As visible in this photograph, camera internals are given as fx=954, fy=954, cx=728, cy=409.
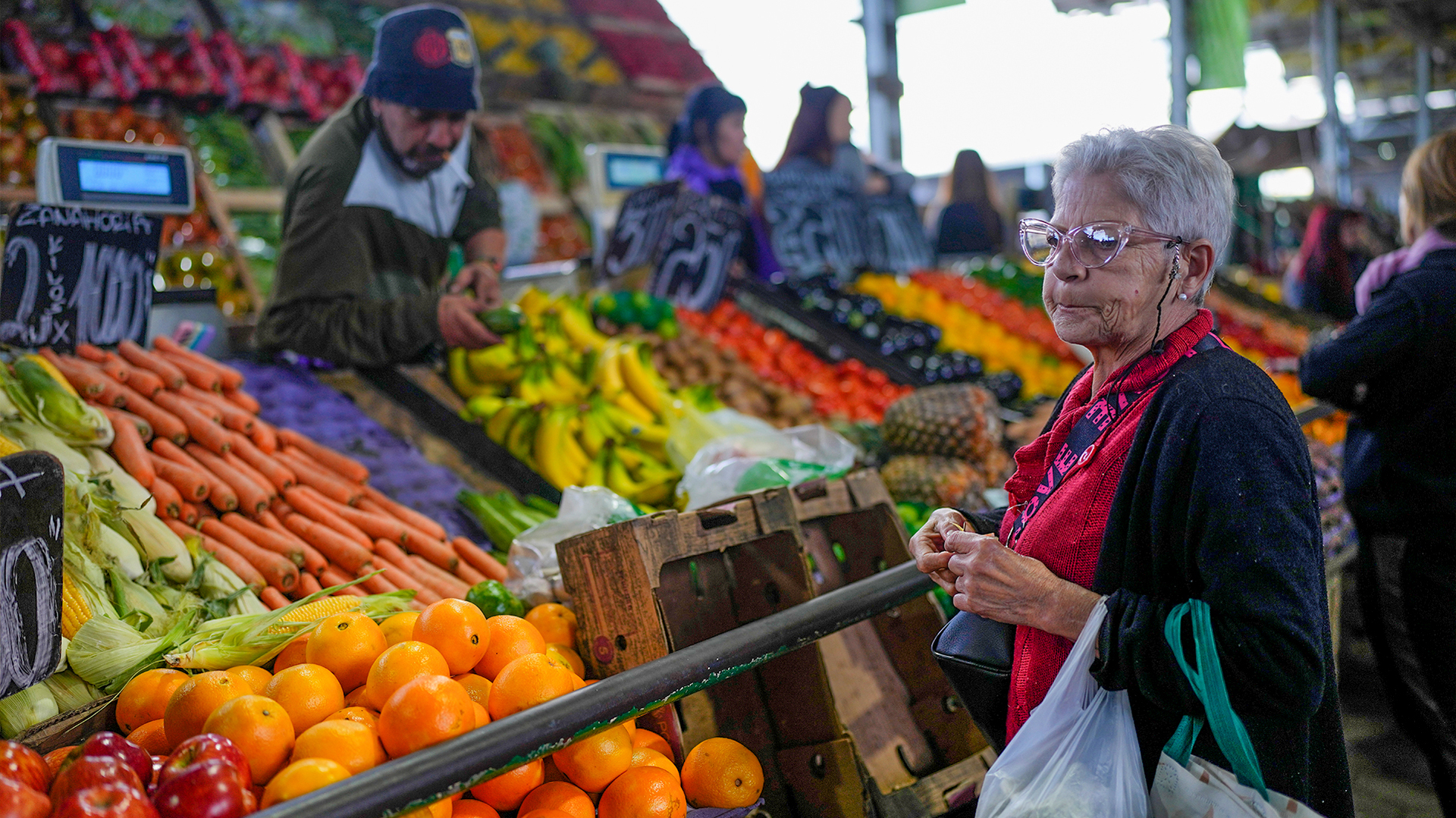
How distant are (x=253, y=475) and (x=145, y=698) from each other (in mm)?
1072

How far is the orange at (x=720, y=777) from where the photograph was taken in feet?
5.81

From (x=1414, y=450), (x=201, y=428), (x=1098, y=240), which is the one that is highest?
(x=1098, y=240)

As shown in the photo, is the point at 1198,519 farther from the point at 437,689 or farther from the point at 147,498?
the point at 147,498

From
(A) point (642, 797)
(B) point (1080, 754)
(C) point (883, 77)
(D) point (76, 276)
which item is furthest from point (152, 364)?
(C) point (883, 77)

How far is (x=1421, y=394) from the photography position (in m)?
2.86

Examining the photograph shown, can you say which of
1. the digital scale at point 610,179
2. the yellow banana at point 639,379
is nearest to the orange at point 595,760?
the yellow banana at point 639,379

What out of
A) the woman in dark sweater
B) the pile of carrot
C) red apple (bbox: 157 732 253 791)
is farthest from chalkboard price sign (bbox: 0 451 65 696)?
the woman in dark sweater

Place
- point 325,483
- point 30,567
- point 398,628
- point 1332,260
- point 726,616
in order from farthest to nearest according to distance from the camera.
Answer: point 1332,260 < point 325,483 < point 726,616 < point 398,628 < point 30,567

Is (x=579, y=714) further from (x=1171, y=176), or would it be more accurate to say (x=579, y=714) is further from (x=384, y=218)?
(x=384, y=218)

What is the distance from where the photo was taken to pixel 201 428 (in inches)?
105

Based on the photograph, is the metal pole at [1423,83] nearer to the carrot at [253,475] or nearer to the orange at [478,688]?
the carrot at [253,475]

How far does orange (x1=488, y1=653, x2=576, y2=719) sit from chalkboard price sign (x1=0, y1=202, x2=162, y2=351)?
79.9 inches

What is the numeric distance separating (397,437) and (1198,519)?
266 centimetres

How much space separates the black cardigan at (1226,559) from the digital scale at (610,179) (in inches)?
171
